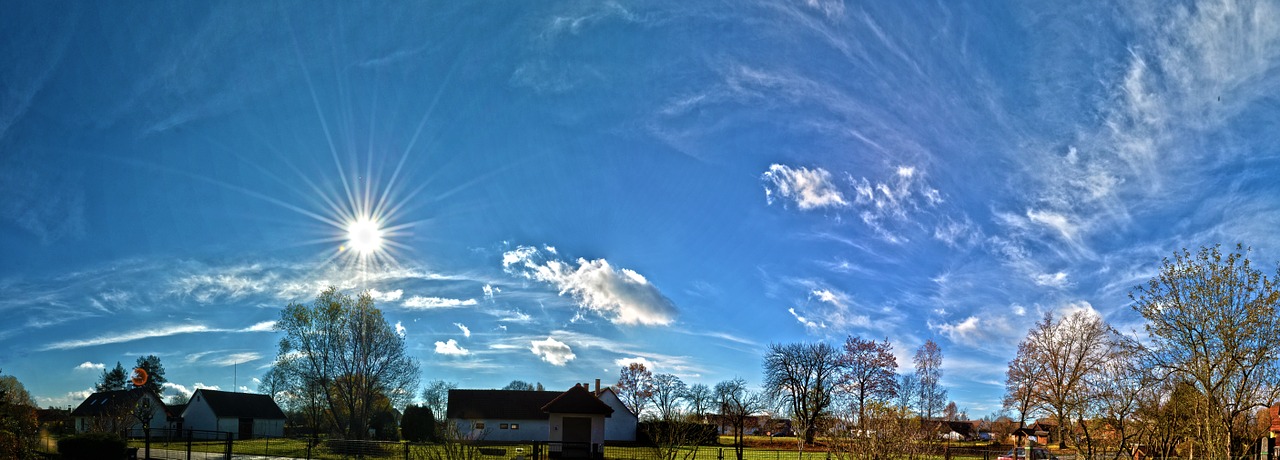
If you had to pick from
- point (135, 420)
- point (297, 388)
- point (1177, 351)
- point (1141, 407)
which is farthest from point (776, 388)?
point (135, 420)

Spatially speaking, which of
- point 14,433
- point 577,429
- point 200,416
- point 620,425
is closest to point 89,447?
point 14,433

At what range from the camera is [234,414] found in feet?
212

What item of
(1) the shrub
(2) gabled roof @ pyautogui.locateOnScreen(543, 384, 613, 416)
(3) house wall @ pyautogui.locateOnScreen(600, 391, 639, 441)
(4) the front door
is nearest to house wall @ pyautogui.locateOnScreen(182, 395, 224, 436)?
(3) house wall @ pyautogui.locateOnScreen(600, 391, 639, 441)

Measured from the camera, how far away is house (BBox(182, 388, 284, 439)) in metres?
63.2

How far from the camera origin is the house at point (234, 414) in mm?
63188

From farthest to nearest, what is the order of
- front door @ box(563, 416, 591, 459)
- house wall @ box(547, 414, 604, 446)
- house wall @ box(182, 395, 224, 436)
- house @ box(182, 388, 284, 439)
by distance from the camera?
1. house @ box(182, 388, 284, 439)
2. house wall @ box(182, 395, 224, 436)
3. front door @ box(563, 416, 591, 459)
4. house wall @ box(547, 414, 604, 446)

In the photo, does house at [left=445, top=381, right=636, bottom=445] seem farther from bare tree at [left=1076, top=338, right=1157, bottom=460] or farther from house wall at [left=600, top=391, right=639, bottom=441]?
bare tree at [left=1076, top=338, right=1157, bottom=460]

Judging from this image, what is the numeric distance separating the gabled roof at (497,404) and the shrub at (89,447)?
26.2 meters

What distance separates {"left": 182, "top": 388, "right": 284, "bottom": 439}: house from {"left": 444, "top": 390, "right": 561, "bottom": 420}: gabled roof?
2019 cm

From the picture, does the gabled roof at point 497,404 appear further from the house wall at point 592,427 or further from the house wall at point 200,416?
the house wall at point 200,416

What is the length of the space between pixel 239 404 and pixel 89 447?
40.2 metres

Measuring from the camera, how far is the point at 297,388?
44.2 meters

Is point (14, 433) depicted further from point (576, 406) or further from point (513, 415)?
point (513, 415)

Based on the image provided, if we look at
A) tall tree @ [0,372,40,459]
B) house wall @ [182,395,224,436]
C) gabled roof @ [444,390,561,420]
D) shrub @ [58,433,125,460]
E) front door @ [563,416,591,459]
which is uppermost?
tall tree @ [0,372,40,459]
